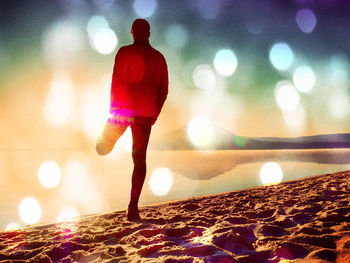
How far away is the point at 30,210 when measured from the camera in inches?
190

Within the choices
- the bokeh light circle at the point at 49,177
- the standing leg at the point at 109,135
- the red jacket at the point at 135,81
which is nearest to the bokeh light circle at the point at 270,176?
the red jacket at the point at 135,81

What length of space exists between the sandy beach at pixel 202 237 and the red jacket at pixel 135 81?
4.78 ft

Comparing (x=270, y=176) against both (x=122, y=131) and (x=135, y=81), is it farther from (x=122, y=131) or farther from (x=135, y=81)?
(x=135, y=81)

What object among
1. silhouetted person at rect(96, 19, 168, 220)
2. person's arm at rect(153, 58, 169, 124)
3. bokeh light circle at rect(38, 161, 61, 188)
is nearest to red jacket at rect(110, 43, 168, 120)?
silhouetted person at rect(96, 19, 168, 220)

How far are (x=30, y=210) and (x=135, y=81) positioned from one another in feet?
12.1

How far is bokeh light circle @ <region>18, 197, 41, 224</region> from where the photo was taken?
4.21 m

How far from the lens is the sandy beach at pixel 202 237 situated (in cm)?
179

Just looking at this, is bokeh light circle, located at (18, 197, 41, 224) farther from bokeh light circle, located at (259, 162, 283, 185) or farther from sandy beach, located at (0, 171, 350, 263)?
bokeh light circle, located at (259, 162, 283, 185)

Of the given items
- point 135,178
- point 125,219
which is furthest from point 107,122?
point 125,219

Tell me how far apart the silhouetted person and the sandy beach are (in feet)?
2.18

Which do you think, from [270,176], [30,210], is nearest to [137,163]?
[30,210]

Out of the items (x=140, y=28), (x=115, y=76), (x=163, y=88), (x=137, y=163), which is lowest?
(x=137, y=163)

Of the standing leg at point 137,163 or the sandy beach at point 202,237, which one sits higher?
the standing leg at point 137,163

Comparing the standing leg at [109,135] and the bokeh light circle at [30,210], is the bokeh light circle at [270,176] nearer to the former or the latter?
the standing leg at [109,135]
